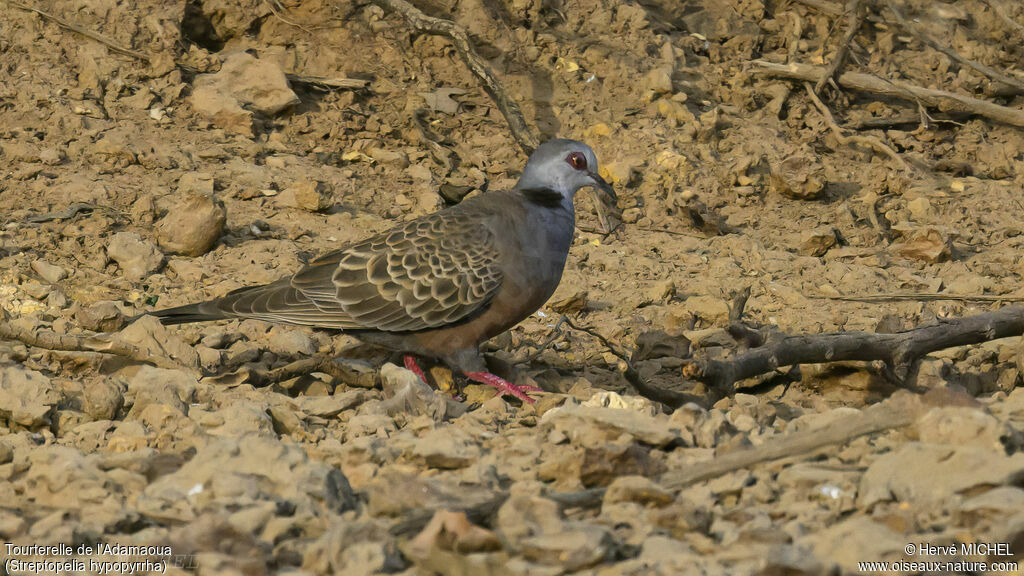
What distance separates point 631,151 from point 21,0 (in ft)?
13.7

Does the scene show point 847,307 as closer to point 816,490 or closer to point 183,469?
point 816,490

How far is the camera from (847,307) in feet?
20.6

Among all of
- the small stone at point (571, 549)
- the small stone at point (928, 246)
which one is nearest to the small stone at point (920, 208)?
the small stone at point (928, 246)

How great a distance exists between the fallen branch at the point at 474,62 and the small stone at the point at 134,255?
2.40 meters

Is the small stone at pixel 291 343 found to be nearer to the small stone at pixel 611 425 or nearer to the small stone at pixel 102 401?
the small stone at pixel 102 401

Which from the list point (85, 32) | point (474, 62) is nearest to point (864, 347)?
point (474, 62)

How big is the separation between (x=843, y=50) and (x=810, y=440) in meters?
5.95

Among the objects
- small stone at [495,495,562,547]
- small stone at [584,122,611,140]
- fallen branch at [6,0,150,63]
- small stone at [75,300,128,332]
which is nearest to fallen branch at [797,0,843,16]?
small stone at [584,122,611,140]

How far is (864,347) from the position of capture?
4.75 metres

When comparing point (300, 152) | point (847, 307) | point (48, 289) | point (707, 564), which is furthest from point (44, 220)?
point (707, 564)

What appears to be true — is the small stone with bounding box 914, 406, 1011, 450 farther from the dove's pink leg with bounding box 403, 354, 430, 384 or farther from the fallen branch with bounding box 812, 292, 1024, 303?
the fallen branch with bounding box 812, 292, 1024, 303

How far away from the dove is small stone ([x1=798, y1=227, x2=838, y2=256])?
2.31m

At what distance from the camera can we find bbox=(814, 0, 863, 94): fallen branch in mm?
8500

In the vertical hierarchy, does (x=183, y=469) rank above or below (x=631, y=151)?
above
